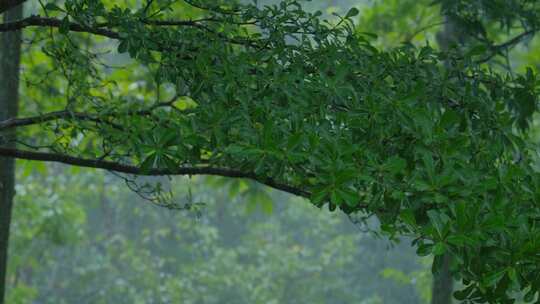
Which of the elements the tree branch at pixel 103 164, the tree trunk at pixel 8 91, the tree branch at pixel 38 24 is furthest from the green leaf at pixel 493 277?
the tree trunk at pixel 8 91

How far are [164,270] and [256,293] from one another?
262cm

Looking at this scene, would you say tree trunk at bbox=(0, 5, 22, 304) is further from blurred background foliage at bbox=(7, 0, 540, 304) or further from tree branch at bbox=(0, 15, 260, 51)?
blurred background foliage at bbox=(7, 0, 540, 304)

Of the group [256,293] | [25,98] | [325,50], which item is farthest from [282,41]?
[256,293]

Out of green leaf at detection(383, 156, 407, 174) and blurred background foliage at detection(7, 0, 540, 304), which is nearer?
green leaf at detection(383, 156, 407, 174)

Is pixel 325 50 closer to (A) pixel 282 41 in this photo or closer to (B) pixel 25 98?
(A) pixel 282 41

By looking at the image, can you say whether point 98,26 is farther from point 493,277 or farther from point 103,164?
point 493,277

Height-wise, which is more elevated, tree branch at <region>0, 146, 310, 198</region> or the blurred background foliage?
the blurred background foliage

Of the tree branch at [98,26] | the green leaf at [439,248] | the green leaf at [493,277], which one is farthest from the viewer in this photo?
the tree branch at [98,26]

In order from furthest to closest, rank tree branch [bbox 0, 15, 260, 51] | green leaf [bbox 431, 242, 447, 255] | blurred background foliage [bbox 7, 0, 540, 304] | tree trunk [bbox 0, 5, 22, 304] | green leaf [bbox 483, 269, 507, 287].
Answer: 1. blurred background foliage [bbox 7, 0, 540, 304]
2. tree trunk [bbox 0, 5, 22, 304]
3. tree branch [bbox 0, 15, 260, 51]
4. green leaf [bbox 483, 269, 507, 287]
5. green leaf [bbox 431, 242, 447, 255]

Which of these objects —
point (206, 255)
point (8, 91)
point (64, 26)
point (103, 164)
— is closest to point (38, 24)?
point (64, 26)

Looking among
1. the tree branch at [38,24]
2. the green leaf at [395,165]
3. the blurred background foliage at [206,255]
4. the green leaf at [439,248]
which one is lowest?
the green leaf at [439,248]

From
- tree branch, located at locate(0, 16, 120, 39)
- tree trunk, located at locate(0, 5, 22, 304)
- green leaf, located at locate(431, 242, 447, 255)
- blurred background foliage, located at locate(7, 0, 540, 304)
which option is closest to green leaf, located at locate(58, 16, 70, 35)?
tree branch, located at locate(0, 16, 120, 39)

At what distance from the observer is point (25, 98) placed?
728 cm

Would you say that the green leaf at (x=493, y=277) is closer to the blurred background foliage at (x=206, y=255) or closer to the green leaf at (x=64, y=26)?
the green leaf at (x=64, y=26)
